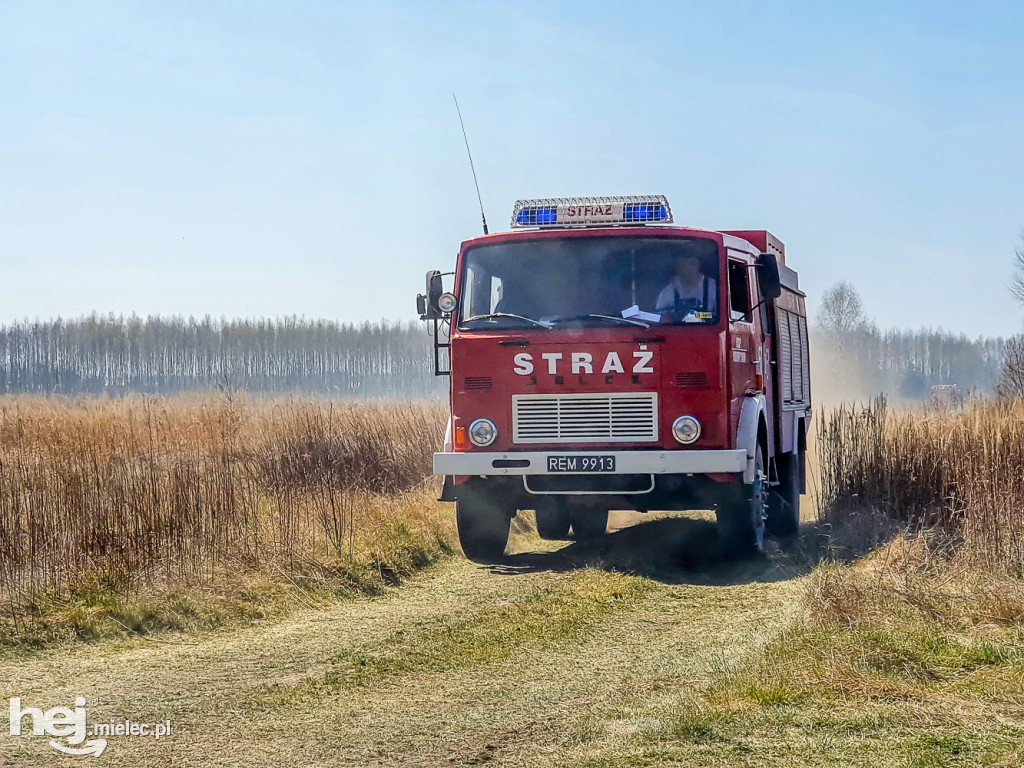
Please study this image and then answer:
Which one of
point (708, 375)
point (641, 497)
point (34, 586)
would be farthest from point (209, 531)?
point (708, 375)

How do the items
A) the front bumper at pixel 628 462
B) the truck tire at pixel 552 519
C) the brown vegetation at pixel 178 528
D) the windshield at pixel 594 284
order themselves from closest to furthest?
1. the brown vegetation at pixel 178 528
2. the front bumper at pixel 628 462
3. the windshield at pixel 594 284
4. the truck tire at pixel 552 519

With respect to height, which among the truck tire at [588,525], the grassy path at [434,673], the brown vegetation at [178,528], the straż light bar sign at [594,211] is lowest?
the truck tire at [588,525]

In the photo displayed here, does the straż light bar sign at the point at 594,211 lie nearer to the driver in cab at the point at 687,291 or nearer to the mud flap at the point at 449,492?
the driver in cab at the point at 687,291

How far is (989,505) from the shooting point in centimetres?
866

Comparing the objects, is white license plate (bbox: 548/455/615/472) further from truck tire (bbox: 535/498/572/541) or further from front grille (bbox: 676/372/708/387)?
front grille (bbox: 676/372/708/387)

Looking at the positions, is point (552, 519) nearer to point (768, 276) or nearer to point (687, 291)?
point (687, 291)

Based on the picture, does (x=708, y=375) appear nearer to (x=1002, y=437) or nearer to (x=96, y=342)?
(x=1002, y=437)

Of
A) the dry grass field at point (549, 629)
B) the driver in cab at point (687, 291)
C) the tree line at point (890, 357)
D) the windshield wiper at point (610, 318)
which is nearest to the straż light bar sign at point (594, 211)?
the driver in cab at point (687, 291)

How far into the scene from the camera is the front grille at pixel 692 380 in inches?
379

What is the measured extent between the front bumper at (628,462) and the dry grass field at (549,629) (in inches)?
35.4

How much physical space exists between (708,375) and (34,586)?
18.1ft

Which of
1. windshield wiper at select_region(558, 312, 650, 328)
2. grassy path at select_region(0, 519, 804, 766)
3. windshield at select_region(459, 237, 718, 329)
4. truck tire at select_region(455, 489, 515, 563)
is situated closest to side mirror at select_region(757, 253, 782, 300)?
windshield at select_region(459, 237, 718, 329)

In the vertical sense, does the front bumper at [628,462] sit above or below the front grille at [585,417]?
below

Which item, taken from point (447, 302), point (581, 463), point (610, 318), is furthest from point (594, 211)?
point (581, 463)
